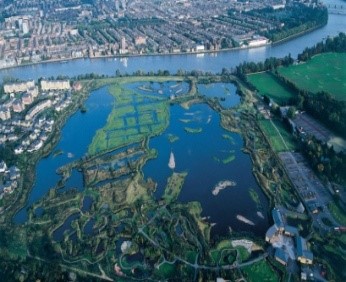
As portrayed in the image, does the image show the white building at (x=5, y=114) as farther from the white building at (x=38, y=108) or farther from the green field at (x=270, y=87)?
the green field at (x=270, y=87)

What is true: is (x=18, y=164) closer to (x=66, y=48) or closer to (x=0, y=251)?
(x=0, y=251)

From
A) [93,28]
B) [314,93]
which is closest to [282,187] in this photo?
[314,93]

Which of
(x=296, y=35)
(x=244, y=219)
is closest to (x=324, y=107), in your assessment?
(x=244, y=219)

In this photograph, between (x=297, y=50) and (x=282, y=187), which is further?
(x=297, y=50)

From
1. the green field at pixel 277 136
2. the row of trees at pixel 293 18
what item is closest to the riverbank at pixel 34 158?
the green field at pixel 277 136

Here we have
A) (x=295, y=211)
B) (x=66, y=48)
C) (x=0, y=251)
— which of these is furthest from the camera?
(x=66, y=48)

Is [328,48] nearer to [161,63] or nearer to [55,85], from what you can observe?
[161,63]

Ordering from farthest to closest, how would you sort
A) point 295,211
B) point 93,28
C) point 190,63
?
point 93,28
point 190,63
point 295,211
